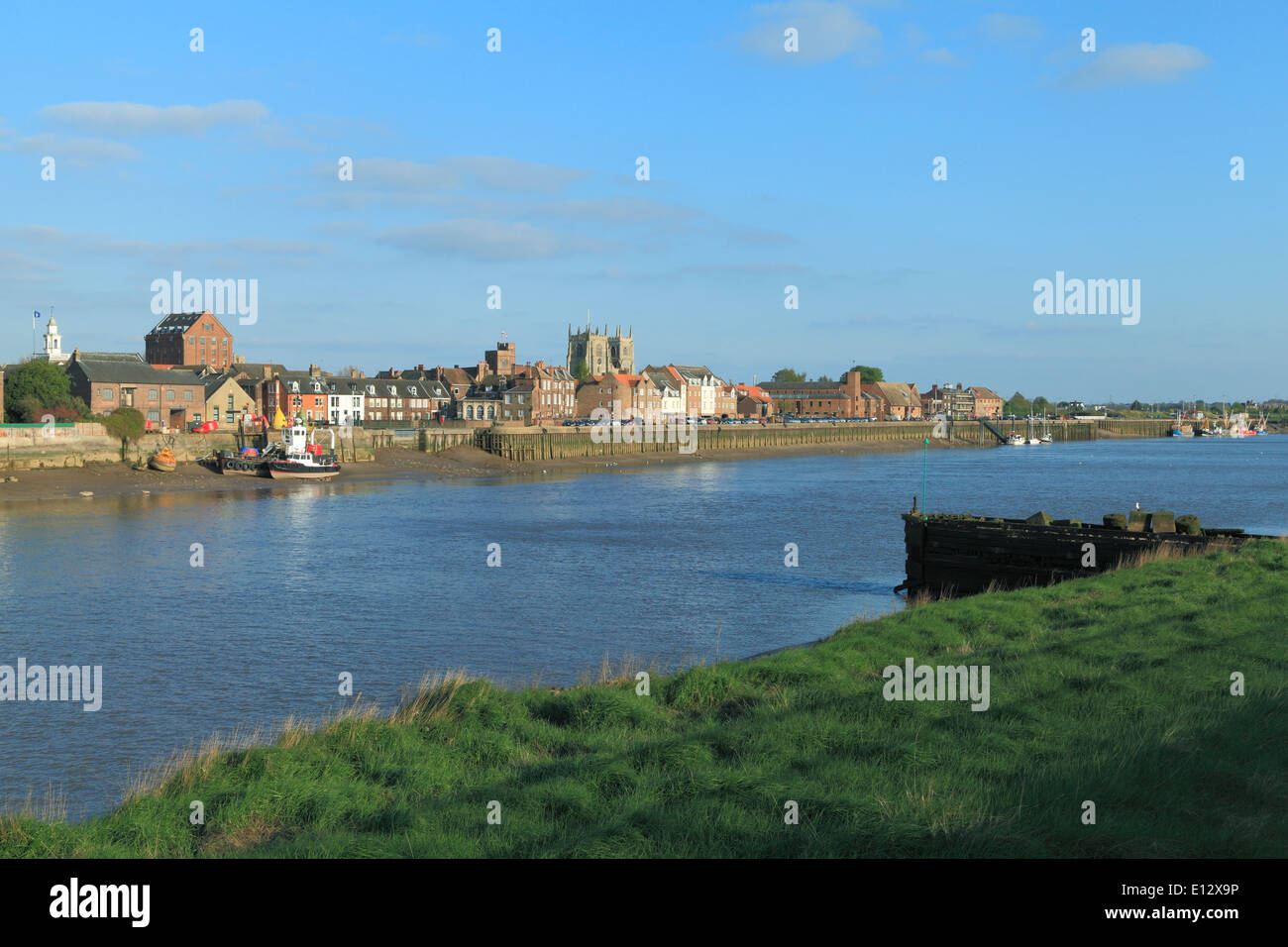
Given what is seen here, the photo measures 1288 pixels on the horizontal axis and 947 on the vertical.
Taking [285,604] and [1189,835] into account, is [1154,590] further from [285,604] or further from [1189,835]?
[285,604]

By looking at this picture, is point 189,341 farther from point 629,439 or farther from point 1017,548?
point 1017,548

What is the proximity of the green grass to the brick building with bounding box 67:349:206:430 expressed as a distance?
92562 millimetres

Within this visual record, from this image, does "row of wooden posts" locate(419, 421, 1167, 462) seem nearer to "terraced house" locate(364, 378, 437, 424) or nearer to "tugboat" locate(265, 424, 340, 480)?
"tugboat" locate(265, 424, 340, 480)

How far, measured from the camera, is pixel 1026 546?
1308 inches

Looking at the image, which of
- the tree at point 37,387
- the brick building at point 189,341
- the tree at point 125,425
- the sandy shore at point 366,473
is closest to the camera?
→ the sandy shore at point 366,473

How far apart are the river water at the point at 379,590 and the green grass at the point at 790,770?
5.13 meters

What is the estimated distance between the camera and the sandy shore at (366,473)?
70.3 m

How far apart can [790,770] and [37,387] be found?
10067 cm

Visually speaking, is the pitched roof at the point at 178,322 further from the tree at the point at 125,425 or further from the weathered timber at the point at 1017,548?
the weathered timber at the point at 1017,548

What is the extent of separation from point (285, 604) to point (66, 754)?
51.6 feet

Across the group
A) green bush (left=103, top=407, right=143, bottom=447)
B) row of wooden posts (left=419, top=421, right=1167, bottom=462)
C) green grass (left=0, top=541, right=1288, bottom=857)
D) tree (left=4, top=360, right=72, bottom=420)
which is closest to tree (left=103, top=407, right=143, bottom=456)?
green bush (left=103, top=407, right=143, bottom=447)

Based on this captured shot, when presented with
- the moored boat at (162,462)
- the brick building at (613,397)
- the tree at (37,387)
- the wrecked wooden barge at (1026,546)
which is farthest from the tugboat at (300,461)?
the brick building at (613,397)

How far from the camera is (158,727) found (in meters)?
19.8
